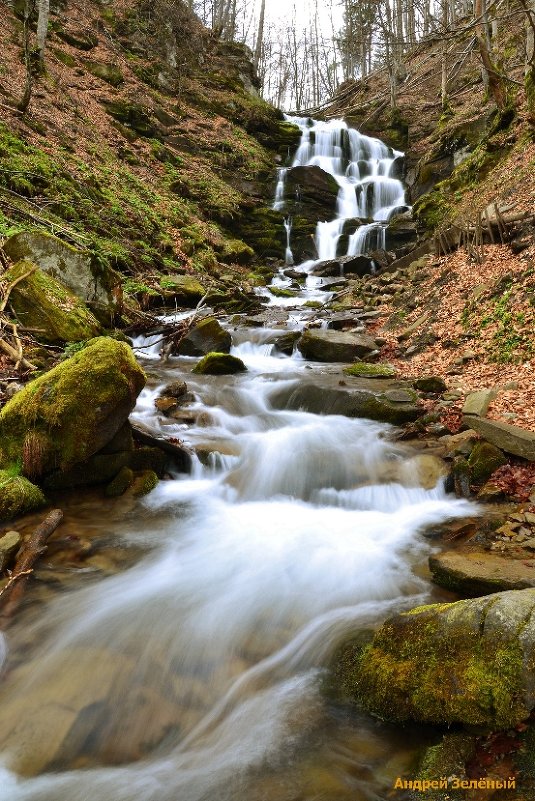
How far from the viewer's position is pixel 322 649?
3.43m

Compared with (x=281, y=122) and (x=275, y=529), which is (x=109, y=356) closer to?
(x=275, y=529)

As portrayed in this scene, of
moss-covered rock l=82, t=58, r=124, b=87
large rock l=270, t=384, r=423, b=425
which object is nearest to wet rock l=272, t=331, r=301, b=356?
large rock l=270, t=384, r=423, b=425

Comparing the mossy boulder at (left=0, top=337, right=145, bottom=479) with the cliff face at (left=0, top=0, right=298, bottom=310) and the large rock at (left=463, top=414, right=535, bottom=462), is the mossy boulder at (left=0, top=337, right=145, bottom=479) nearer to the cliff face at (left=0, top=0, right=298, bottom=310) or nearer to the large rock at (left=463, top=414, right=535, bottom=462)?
the large rock at (left=463, top=414, right=535, bottom=462)

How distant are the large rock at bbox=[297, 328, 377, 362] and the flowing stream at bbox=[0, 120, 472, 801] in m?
3.72

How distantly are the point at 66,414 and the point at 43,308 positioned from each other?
12.5 ft

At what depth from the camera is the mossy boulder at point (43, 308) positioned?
25.3 feet

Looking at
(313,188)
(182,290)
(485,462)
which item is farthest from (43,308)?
(313,188)

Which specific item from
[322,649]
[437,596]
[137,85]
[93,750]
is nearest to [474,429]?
[437,596]

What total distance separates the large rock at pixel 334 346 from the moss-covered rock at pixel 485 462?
17.4 feet

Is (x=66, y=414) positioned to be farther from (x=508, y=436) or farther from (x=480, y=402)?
(x=480, y=402)

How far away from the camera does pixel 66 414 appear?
15.9ft

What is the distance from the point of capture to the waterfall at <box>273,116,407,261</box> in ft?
69.1

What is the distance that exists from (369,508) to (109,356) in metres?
3.45

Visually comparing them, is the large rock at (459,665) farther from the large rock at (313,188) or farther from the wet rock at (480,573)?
the large rock at (313,188)
